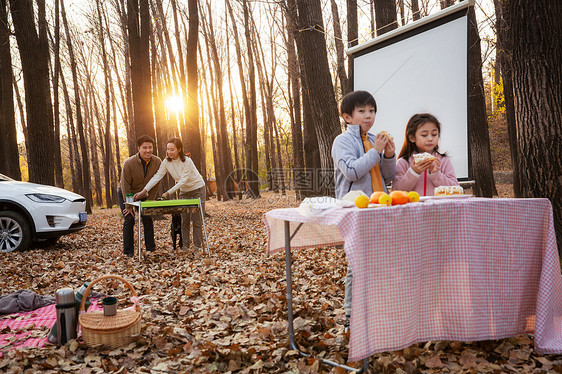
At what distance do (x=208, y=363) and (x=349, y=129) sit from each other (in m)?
2.11

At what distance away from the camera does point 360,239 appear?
2275 millimetres

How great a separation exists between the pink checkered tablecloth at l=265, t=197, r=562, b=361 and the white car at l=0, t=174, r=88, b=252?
6611 millimetres

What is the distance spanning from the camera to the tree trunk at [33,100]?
35.9ft

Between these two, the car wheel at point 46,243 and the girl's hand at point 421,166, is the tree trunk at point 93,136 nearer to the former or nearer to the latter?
the car wheel at point 46,243

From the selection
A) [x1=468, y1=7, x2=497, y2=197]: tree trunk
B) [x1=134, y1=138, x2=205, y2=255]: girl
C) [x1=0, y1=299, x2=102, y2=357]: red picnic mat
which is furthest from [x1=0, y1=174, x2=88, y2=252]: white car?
[x1=468, y1=7, x2=497, y2=197]: tree trunk

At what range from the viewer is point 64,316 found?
11.5 feet

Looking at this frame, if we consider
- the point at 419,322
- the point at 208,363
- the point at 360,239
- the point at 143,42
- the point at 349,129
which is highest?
the point at 143,42

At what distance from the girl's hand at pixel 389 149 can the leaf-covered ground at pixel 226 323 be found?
145 centimetres

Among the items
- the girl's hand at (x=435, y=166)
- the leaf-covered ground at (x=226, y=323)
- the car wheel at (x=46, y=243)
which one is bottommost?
the leaf-covered ground at (x=226, y=323)

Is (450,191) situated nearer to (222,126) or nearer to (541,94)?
(541,94)

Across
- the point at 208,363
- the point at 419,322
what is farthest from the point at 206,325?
the point at 419,322

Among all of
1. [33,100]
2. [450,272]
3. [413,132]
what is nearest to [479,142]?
[413,132]

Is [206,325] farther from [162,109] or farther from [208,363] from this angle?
[162,109]

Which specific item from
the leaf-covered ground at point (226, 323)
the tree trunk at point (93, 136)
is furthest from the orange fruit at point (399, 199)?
the tree trunk at point (93, 136)
